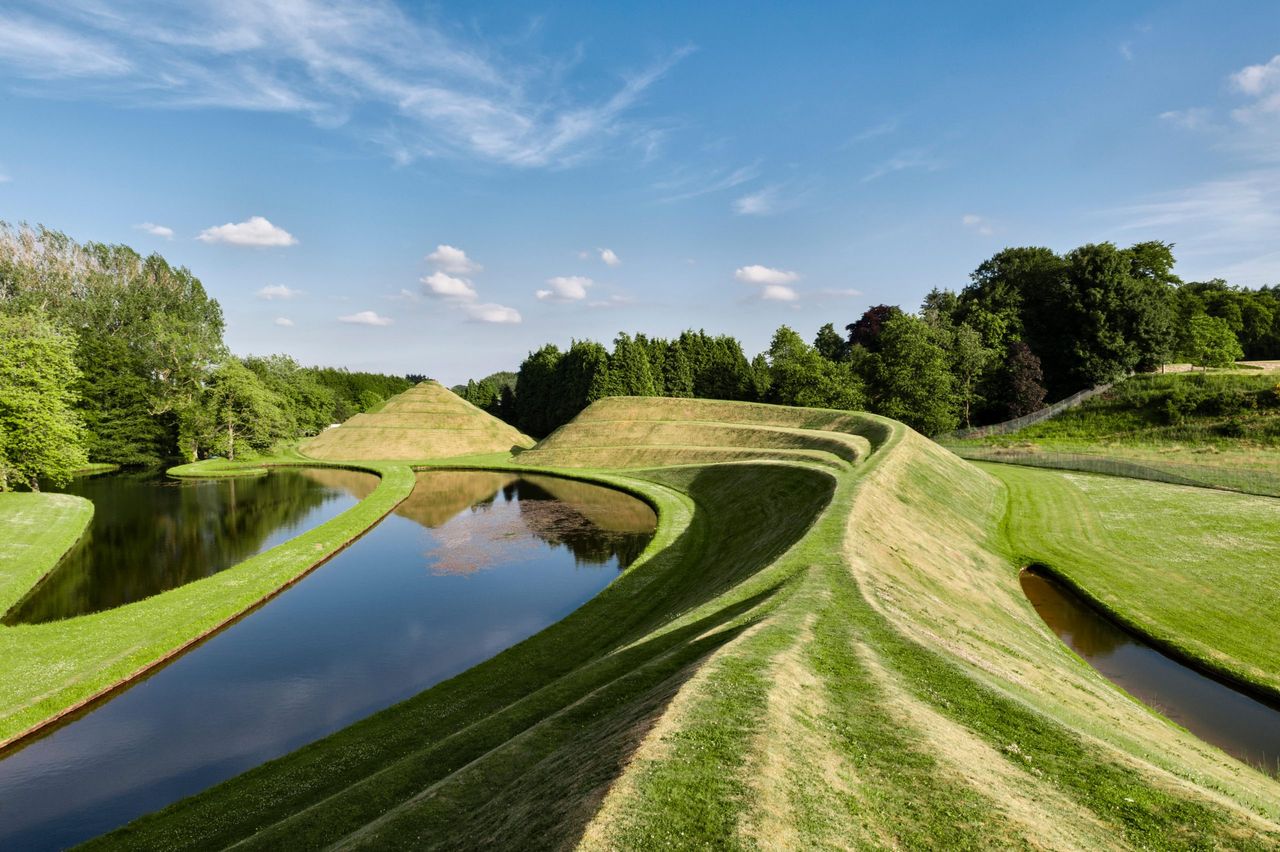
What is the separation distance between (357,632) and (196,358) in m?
90.4

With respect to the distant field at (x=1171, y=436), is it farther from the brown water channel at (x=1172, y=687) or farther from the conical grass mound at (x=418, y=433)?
the conical grass mound at (x=418, y=433)

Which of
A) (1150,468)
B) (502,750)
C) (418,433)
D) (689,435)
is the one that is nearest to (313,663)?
(502,750)

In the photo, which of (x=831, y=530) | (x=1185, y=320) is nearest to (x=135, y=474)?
(x=831, y=530)

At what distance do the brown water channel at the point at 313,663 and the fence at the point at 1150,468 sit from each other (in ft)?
148

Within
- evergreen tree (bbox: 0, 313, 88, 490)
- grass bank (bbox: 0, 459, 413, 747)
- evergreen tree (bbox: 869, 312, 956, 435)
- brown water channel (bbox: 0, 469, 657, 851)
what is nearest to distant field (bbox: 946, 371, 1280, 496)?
evergreen tree (bbox: 869, 312, 956, 435)

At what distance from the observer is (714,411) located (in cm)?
8788

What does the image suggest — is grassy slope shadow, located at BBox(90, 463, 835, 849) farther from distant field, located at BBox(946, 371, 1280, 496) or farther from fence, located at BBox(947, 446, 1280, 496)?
distant field, located at BBox(946, 371, 1280, 496)

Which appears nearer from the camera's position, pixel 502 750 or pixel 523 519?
pixel 502 750

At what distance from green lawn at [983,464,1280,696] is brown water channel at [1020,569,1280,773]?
0.75 meters

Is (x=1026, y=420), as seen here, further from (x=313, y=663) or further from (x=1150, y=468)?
(x=313, y=663)

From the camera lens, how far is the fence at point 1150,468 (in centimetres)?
4672

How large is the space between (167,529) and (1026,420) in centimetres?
9309

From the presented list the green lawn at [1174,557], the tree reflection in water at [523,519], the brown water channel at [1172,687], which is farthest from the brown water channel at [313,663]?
the green lawn at [1174,557]

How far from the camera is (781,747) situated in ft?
34.8
